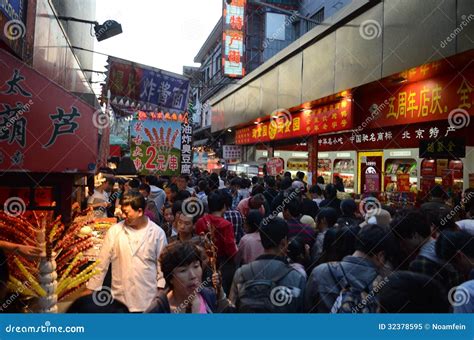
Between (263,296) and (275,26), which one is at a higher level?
(275,26)

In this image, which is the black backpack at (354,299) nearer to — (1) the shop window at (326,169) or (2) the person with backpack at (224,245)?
(2) the person with backpack at (224,245)

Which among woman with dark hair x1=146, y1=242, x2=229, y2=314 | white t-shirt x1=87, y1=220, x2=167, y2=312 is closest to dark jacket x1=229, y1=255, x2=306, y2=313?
woman with dark hair x1=146, y1=242, x2=229, y2=314

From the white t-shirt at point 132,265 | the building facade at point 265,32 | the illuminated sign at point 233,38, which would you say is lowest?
the white t-shirt at point 132,265

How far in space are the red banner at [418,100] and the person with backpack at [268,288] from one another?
18.0 feet

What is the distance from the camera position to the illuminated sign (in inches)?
755

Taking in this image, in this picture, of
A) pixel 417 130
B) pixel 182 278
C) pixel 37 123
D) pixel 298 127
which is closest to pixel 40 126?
pixel 37 123

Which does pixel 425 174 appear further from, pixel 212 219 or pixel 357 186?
pixel 212 219

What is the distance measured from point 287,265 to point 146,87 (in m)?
6.27

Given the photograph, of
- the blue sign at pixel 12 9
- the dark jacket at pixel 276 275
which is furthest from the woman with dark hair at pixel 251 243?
the blue sign at pixel 12 9

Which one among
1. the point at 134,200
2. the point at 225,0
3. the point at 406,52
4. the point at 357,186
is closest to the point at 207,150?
the point at 225,0

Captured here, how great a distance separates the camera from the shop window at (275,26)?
27812mm

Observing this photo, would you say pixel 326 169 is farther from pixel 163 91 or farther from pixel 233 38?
pixel 163 91

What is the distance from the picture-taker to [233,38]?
1952 centimetres

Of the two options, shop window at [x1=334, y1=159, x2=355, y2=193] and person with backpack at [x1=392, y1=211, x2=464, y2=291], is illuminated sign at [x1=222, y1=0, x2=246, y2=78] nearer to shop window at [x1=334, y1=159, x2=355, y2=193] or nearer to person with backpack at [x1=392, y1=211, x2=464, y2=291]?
shop window at [x1=334, y1=159, x2=355, y2=193]
